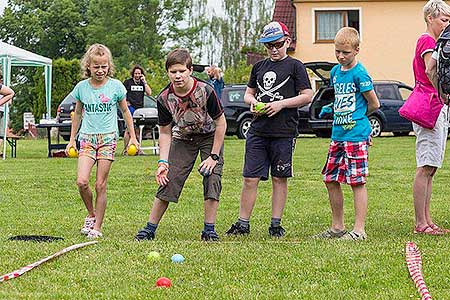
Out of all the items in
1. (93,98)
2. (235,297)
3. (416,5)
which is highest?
(416,5)

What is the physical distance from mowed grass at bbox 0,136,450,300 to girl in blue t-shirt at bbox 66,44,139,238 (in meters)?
0.45

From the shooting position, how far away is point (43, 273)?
558cm

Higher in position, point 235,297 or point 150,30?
point 150,30

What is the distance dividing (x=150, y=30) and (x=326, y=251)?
5331 centimetres

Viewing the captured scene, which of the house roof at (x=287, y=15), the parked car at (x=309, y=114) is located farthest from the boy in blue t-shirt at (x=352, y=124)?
the house roof at (x=287, y=15)

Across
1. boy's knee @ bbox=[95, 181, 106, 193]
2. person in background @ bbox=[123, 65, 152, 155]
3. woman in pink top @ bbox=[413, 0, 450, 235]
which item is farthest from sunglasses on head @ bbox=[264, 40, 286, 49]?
person in background @ bbox=[123, 65, 152, 155]

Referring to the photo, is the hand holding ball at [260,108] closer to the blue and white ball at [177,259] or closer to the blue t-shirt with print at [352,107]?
the blue t-shirt with print at [352,107]

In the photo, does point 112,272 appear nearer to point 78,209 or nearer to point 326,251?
point 326,251

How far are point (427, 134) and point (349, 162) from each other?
0.68 metres

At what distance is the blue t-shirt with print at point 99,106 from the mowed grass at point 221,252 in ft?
2.88

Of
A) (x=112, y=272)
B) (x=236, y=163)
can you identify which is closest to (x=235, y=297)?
(x=112, y=272)

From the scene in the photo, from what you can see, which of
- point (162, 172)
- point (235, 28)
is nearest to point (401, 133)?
point (162, 172)

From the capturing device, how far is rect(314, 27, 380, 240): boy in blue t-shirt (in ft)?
23.4

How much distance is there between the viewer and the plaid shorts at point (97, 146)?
24.7ft
